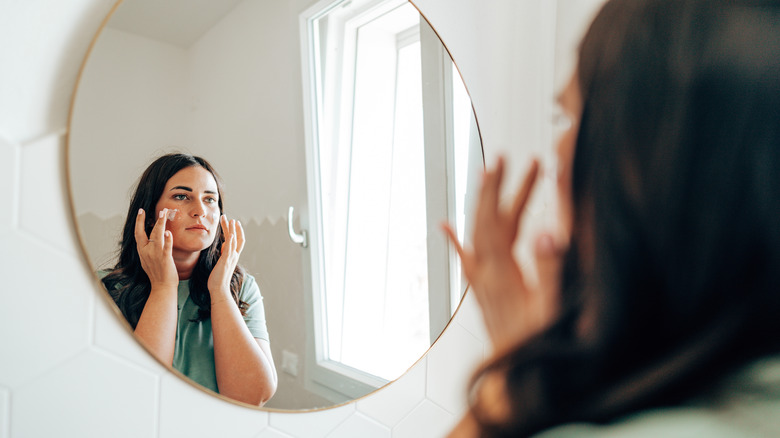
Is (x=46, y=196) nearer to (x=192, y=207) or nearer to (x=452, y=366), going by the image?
(x=192, y=207)

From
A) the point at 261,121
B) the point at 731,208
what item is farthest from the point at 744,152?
the point at 261,121

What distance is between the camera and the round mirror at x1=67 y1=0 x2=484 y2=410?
65 cm

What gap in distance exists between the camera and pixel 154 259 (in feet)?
2.21

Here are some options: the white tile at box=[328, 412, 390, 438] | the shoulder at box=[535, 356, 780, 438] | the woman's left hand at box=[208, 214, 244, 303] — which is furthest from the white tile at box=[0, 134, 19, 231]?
the shoulder at box=[535, 356, 780, 438]

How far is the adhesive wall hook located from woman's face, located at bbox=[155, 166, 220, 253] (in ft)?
0.37

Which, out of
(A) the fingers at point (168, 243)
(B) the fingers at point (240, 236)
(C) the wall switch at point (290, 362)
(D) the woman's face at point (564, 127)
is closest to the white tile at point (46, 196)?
(A) the fingers at point (168, 243)

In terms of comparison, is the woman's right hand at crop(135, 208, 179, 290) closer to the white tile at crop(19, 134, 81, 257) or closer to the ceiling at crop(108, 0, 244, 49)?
the white tile at crop(19, 134, 81, 257)

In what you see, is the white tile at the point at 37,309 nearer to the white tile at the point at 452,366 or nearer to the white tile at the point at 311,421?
the white tile at the point at 311,421

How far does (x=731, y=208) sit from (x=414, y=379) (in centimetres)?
61

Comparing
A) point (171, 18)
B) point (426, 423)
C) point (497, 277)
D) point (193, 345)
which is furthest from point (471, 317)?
point (171, 18)

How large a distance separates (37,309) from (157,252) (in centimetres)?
15

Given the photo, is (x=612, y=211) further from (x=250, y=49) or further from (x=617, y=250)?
(x=250, y=49)

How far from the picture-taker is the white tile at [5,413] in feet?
1.91

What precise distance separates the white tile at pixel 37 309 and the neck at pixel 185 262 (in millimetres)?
112
